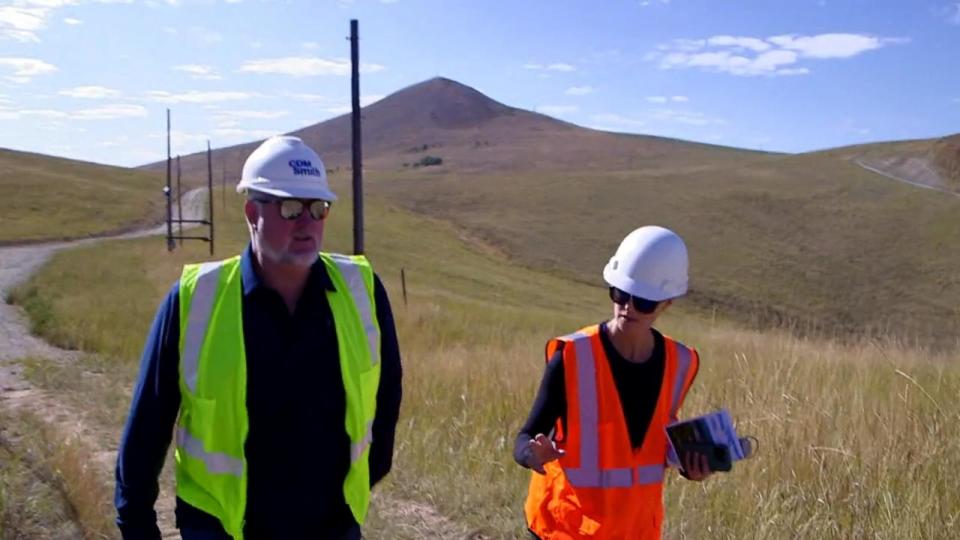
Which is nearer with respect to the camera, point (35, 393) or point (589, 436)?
point (589, 436)

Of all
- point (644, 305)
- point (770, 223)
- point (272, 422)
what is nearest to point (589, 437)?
point (644, 305)

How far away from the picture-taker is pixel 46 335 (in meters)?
13.9

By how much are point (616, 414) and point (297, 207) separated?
49.1 inches

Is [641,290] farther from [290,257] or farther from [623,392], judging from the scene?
[290,257]

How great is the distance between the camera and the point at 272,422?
2777 millimetres

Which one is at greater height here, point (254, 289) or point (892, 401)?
point (254, 289)

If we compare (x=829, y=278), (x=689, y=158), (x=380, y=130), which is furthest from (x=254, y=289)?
(x=380, y=130)

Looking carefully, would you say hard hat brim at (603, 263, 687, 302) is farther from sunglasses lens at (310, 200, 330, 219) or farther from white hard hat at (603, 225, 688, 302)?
sunglasses lens at (310, 200, 330, 219)

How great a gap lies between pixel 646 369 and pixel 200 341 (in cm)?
146

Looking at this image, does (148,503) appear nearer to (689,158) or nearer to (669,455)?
(669,455)

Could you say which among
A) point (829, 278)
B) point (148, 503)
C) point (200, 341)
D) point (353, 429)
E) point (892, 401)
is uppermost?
point (200, 341)

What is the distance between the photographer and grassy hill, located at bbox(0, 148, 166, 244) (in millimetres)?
53031

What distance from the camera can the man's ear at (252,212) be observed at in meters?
2.86

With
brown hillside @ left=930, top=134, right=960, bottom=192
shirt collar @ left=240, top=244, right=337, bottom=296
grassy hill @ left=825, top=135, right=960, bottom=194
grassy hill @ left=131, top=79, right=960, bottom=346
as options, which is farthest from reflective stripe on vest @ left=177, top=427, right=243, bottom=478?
brown hillside @ left=930, top=134, right=960, bottom=192
